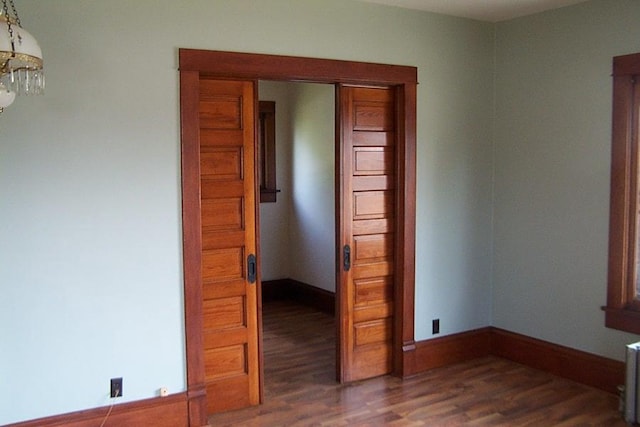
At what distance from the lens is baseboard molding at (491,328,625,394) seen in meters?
4.02

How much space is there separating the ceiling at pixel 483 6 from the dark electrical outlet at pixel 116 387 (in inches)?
111

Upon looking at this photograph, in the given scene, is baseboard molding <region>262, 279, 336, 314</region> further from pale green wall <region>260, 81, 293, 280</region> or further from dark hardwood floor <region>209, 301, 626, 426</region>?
dark hardwood floor <region>209, 301, 626, 426</region>

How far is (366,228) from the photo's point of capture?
4.26 meters

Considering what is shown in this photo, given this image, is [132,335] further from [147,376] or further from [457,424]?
[457,424]

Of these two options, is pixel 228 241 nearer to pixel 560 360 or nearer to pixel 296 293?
pixel 560 360

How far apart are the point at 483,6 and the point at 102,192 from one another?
9.09 ft

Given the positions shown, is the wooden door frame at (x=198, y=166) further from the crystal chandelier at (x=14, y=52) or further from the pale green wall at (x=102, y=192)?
the crystal chandelier at (x=14, y=52)

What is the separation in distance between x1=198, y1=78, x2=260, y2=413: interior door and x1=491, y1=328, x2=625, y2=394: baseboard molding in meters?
2.03

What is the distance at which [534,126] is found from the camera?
440 centimetres

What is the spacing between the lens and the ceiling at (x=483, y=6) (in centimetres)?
401

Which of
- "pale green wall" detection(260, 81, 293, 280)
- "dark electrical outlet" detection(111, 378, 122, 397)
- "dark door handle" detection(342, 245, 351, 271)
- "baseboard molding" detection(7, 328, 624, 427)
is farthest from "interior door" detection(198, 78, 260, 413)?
"pale green wall" detection(260, 81, 293, 280)

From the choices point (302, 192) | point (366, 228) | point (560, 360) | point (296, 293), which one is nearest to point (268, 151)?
point (302, 192)

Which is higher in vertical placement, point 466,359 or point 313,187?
point 313,187

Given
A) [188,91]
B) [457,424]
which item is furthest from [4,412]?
[457,424]
